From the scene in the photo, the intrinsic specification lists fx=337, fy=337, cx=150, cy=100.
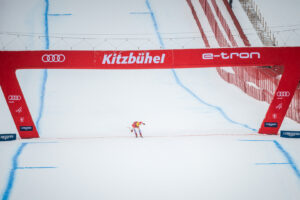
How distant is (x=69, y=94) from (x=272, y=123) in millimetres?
6723

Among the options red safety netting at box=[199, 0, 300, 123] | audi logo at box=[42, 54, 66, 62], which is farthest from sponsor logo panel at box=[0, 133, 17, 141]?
red safety netting at box=[199, 0, 300, 123]

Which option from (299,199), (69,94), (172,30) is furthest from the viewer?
(172,30)

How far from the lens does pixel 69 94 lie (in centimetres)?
1152

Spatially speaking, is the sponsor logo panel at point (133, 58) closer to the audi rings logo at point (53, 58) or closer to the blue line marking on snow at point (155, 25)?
the audi rings logo at point (53, 58)

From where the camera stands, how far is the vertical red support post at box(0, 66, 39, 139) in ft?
24.7

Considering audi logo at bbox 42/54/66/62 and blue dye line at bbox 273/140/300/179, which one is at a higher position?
audi logo at bbox 42/54/66/62

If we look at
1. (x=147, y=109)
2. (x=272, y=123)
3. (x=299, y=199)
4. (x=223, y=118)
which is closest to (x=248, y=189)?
(x=299, y=199)

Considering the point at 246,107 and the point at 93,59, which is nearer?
the point at 93,59

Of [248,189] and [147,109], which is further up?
[147,109]

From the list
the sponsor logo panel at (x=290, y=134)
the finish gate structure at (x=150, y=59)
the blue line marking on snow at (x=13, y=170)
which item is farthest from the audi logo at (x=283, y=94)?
the blue line marking on snow at (x=13, y=170)

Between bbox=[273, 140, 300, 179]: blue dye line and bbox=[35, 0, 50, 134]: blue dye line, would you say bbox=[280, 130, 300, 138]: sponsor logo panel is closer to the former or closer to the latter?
bbox=[273, 140, 300, 179]: blue dye line

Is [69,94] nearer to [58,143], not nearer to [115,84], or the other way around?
[115,84]

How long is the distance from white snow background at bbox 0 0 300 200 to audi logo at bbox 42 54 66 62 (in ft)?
5.91

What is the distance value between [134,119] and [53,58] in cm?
307
